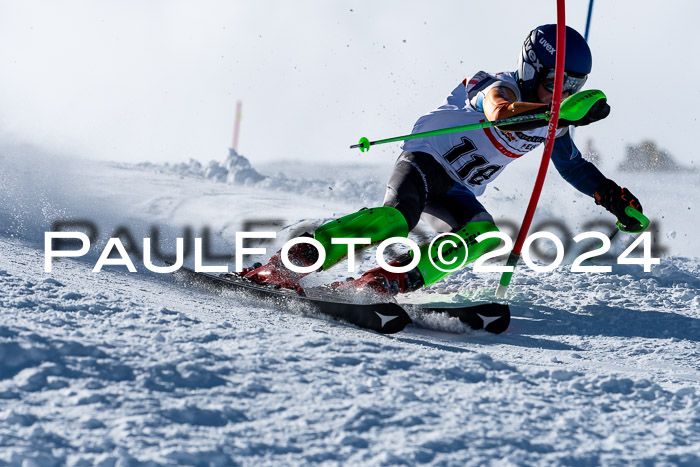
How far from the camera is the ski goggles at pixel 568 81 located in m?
3.51

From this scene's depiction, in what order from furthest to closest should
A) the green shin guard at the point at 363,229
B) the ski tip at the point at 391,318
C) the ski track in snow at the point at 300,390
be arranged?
the green shin guard at the point at 363,229
the ski tip at the point at 391,318
the ski track in snow at the point at 300,390

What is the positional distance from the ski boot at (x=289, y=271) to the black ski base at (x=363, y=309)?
0.04 meters

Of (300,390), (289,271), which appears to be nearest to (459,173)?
(289,271)

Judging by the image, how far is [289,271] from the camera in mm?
3600

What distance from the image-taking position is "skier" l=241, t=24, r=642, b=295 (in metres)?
3.51

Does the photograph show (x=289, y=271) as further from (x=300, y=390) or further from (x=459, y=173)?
(x=300, y=390)

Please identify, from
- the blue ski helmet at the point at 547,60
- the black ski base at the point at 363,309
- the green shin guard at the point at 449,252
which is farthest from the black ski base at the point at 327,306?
the blue ski helmet at the point at 547,60

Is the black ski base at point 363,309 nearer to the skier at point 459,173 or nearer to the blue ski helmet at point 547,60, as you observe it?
the skier at point 459,173

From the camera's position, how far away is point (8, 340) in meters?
2.04

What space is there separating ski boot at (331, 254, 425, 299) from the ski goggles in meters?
1.04

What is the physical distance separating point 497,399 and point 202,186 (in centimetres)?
680

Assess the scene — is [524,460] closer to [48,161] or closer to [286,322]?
[286,322]

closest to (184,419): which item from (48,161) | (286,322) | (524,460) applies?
(524,460)

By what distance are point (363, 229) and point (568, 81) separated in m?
1.17
